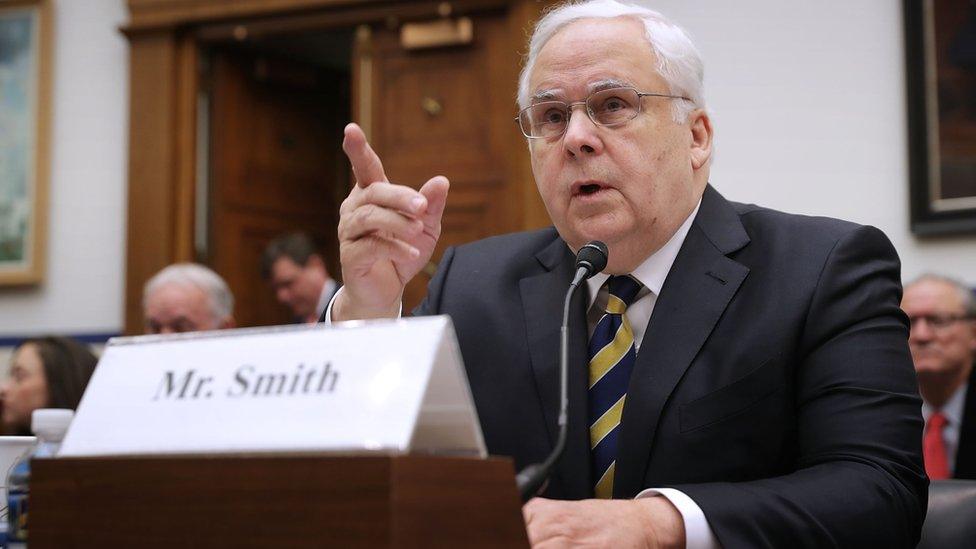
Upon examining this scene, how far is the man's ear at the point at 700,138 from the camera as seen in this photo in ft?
6.97

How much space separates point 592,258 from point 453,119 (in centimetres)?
389

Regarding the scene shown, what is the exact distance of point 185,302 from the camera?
4793 millimetres

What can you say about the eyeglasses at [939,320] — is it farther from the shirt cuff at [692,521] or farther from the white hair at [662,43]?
the shirt cuff at [692,521]

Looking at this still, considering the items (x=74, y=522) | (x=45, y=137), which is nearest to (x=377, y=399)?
(x=74, y=522)

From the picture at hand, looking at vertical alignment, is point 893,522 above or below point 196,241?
below

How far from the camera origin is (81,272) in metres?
5.92

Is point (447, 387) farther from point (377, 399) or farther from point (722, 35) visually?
point (722, 35)

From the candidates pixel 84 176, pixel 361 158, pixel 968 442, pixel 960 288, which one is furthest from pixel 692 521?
pixel 84 176

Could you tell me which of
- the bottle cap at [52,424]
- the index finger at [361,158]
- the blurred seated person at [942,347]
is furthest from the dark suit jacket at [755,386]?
the blurred seated person at [942,347]

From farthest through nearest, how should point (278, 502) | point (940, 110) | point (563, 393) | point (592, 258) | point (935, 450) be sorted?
point (940, 110)
point (935, 450)
point (592, 258)
point (563, 393)
point (278, 502)

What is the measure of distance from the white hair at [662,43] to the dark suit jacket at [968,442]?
6.32ft

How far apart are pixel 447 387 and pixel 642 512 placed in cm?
42

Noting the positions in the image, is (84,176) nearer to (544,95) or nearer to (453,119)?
(453,119)

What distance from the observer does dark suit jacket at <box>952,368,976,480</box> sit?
3.50 m
